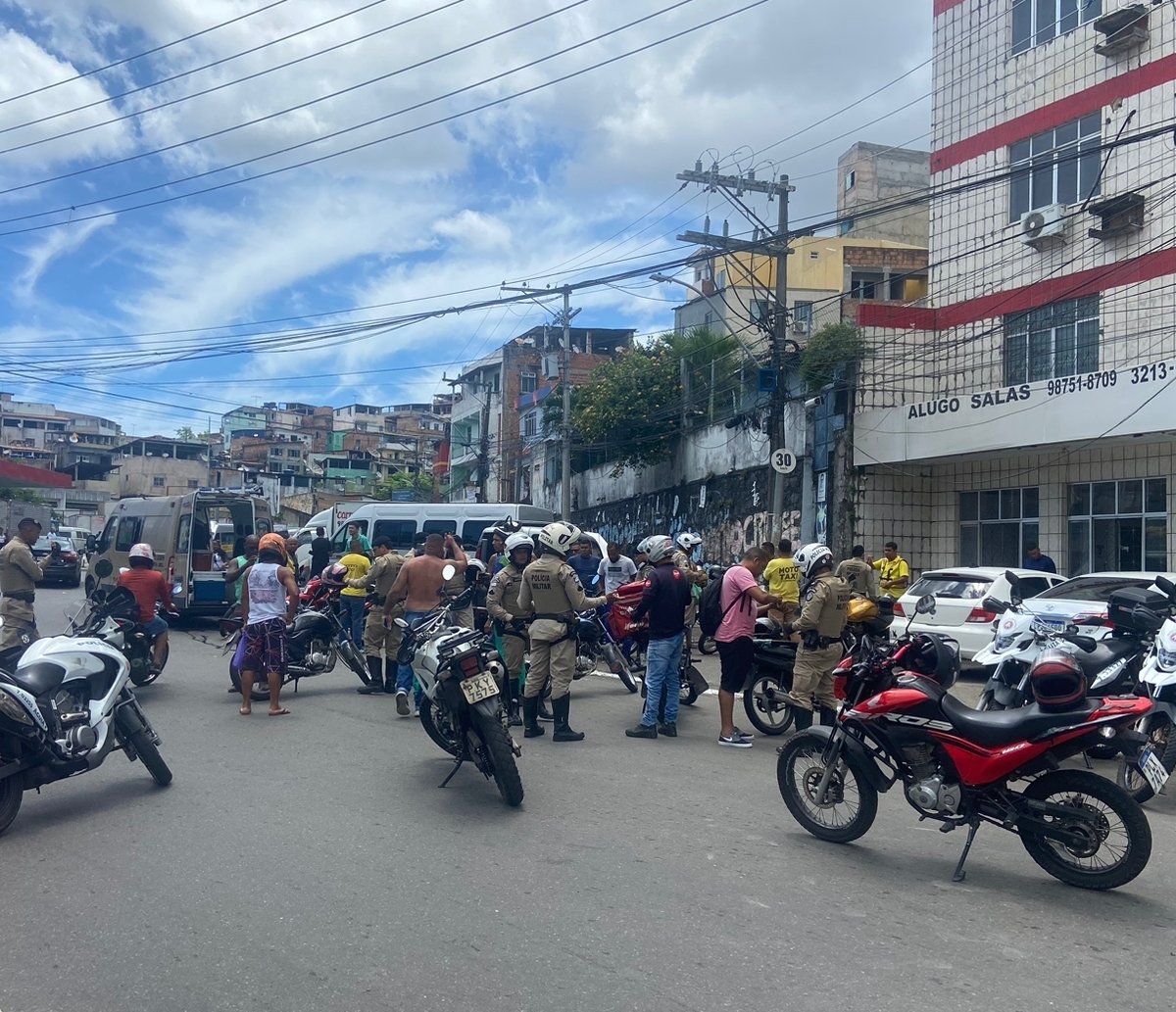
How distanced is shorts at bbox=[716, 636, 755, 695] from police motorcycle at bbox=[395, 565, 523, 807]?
6.76 ft

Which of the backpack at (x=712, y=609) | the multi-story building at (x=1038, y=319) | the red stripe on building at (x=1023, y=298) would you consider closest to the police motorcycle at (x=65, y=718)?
the backpack at (x=712, y=609)

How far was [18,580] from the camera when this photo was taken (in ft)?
35.0

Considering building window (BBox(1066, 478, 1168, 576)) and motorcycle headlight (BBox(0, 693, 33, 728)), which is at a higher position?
building window (BBox(1066, 478, 1168, 576))

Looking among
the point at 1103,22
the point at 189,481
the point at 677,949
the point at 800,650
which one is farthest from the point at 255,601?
the point at 189,481

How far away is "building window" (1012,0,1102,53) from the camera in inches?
773

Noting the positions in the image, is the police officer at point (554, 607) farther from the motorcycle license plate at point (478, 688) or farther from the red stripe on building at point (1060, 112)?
the red stripe on building at point (1060, 112)

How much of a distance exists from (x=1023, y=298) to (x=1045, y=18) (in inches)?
212

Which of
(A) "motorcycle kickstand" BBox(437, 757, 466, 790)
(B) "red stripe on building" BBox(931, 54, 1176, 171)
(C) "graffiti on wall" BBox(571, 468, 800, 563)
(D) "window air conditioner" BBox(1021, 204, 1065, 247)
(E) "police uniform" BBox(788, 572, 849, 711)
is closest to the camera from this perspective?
(A) "motorcycle kickstand" BBox(437, 757, 466, 790)

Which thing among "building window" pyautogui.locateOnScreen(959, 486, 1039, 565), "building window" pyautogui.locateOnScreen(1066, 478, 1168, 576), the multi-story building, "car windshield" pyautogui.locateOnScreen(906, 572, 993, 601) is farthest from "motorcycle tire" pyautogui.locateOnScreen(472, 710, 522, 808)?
"building window" pyautogui.locateOnScreen(959, 486, 1039, 565)

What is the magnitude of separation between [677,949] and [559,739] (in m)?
4.60

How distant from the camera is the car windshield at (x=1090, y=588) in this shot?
11445 millimetres

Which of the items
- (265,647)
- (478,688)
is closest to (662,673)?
(478,688)

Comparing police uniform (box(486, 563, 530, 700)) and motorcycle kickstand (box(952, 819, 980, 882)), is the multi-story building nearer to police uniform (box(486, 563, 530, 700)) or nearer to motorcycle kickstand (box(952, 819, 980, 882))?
police uniform (box(486, 563, 530, 700))

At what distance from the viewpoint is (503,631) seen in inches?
370
